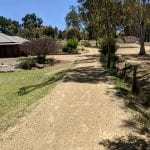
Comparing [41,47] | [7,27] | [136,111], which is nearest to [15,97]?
[136,111]

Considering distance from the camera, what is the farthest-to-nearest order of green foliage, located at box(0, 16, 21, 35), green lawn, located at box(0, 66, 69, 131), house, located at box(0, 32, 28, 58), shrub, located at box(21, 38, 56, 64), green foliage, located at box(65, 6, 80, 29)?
green foliage, located at box(0, 16, 21, 35) < green foliage, located at box(65, 6, 80, 29) < house, located at box(0, 32, 28, 58) < shrub, located at box(21, 38, 56, 64) < green lawn, located at box(0, 66, 69, 131)

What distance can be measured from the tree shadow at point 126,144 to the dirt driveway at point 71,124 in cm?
14

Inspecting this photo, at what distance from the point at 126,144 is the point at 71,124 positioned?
2238mm

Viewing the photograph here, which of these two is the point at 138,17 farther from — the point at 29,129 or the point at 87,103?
the point at 29,129

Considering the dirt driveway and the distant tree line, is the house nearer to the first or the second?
the distant tree line

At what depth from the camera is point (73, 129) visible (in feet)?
39.7

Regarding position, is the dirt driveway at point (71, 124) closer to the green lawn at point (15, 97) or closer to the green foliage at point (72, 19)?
the green lawn at point (15, 97)

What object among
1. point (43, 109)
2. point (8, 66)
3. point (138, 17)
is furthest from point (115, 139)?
point (138, 17)

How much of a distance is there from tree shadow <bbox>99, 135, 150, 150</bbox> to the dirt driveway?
0.45ft

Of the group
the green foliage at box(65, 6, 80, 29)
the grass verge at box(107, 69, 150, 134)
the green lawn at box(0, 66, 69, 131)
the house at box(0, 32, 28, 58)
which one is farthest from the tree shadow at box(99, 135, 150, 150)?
the green foliage at box(65, 6, 80, 29)

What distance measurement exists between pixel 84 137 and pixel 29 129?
5.98ft

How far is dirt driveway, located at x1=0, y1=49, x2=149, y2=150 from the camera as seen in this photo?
1088 cm

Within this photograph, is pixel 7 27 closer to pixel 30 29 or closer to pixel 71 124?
pixel 30 29

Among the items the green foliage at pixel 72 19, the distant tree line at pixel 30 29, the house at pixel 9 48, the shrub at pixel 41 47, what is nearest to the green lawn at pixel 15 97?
the shrub at pixel 41 47
